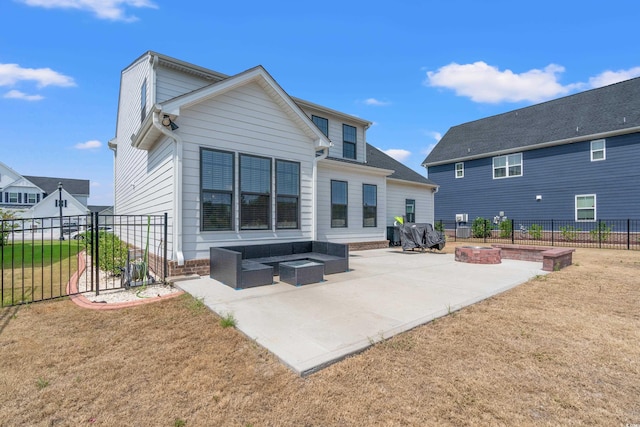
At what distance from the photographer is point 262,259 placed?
707 cm

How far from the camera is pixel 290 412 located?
2.22m

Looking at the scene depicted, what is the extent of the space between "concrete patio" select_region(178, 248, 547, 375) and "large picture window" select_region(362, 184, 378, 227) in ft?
15.0

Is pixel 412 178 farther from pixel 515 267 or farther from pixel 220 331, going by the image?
pixel 220 331

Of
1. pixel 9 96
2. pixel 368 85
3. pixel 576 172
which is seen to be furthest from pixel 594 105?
pixel 9 96

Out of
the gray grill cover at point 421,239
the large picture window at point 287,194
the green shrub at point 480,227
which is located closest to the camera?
the large picture window at point 287,194

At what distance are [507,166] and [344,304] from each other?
2031 centimetres

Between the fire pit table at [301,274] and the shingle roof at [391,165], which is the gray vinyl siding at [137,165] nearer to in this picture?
the fire pit table at [301,274]

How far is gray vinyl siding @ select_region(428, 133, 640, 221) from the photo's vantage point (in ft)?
50.9

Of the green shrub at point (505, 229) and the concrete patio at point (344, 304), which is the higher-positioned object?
the green shrub at point (505, 229)

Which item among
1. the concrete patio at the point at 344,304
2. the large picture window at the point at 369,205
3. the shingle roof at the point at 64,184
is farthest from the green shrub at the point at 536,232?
the shingle roof at the point at 64,184

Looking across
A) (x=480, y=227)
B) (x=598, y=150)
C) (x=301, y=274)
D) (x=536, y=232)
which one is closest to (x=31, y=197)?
(x=301, y=274)

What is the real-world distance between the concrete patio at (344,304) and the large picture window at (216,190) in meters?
1.42

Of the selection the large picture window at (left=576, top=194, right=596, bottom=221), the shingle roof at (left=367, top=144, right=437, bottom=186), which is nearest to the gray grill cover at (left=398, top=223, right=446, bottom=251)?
the shingle roof at (left=367, top=144, right=437, bottom=186)

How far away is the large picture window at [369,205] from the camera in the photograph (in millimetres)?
12227
